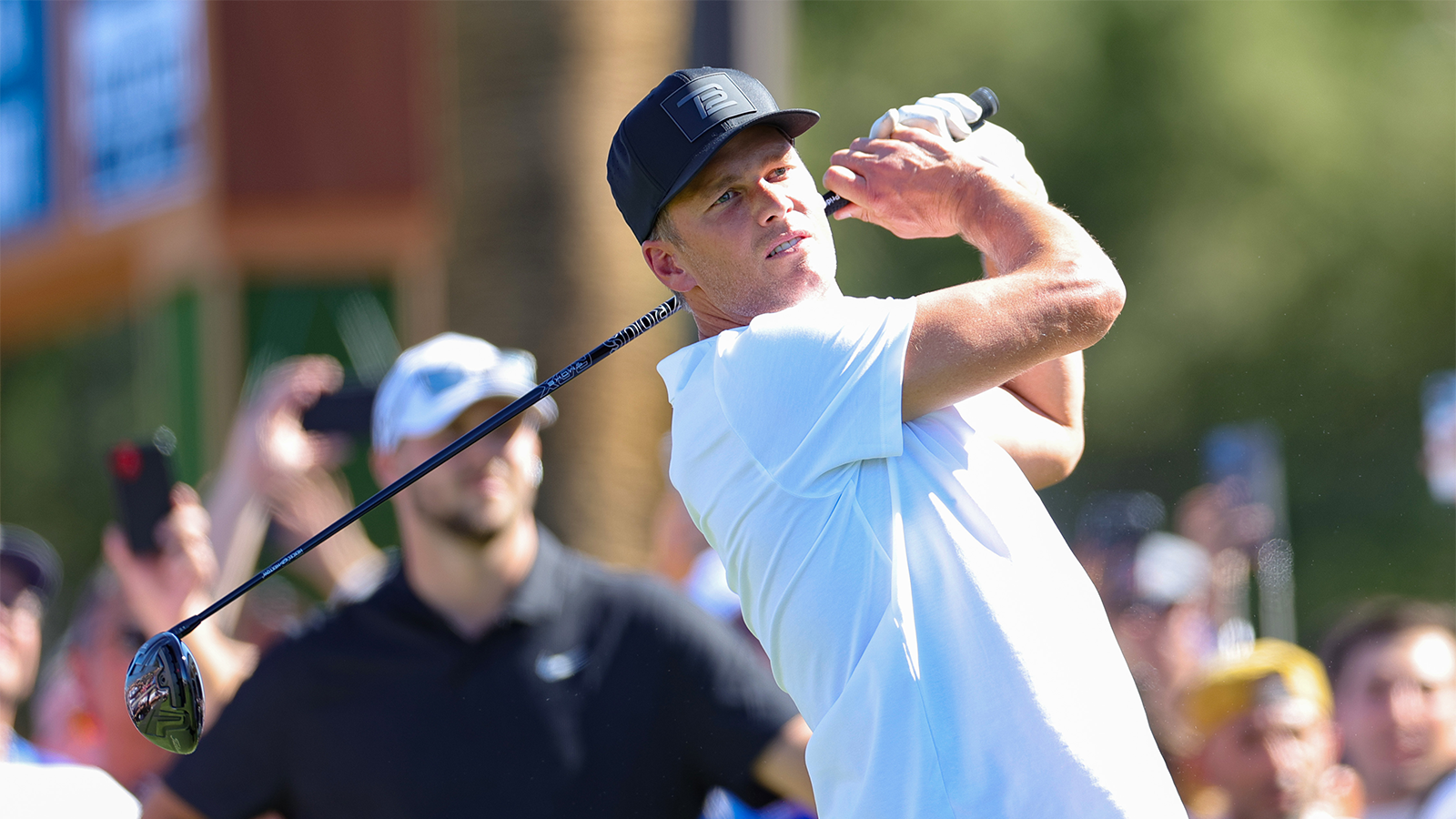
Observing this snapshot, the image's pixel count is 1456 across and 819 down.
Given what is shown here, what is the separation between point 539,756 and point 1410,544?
874cm

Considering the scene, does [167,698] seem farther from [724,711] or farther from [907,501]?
[907,501]

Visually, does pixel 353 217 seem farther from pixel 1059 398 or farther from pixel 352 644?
pixel 1059 398

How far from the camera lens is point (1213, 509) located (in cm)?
726

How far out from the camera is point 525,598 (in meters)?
3.88

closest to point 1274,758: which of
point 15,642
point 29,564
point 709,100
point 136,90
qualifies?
point 709,100

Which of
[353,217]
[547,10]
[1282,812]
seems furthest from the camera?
[353,217]

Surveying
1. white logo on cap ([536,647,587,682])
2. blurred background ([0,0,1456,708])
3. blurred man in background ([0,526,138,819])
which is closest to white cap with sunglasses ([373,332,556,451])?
white logo on cap ([536,647,587,682])

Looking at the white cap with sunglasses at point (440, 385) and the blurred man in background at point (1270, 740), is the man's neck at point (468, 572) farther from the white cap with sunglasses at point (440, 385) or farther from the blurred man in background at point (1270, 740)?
the blurred man in background at point (1270, 740)

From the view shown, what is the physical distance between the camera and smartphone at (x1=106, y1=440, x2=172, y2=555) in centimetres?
461

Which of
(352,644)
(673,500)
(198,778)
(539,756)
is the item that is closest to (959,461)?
(539,756)

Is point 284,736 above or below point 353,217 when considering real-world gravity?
above

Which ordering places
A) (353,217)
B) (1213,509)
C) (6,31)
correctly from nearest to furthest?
(1213,509) < (353,217) < (6,31)

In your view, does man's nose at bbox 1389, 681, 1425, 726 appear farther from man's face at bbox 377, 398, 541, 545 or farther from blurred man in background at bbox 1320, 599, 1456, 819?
man's face at bbox 377, 398, 541, 545

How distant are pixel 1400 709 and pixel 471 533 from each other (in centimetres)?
262
